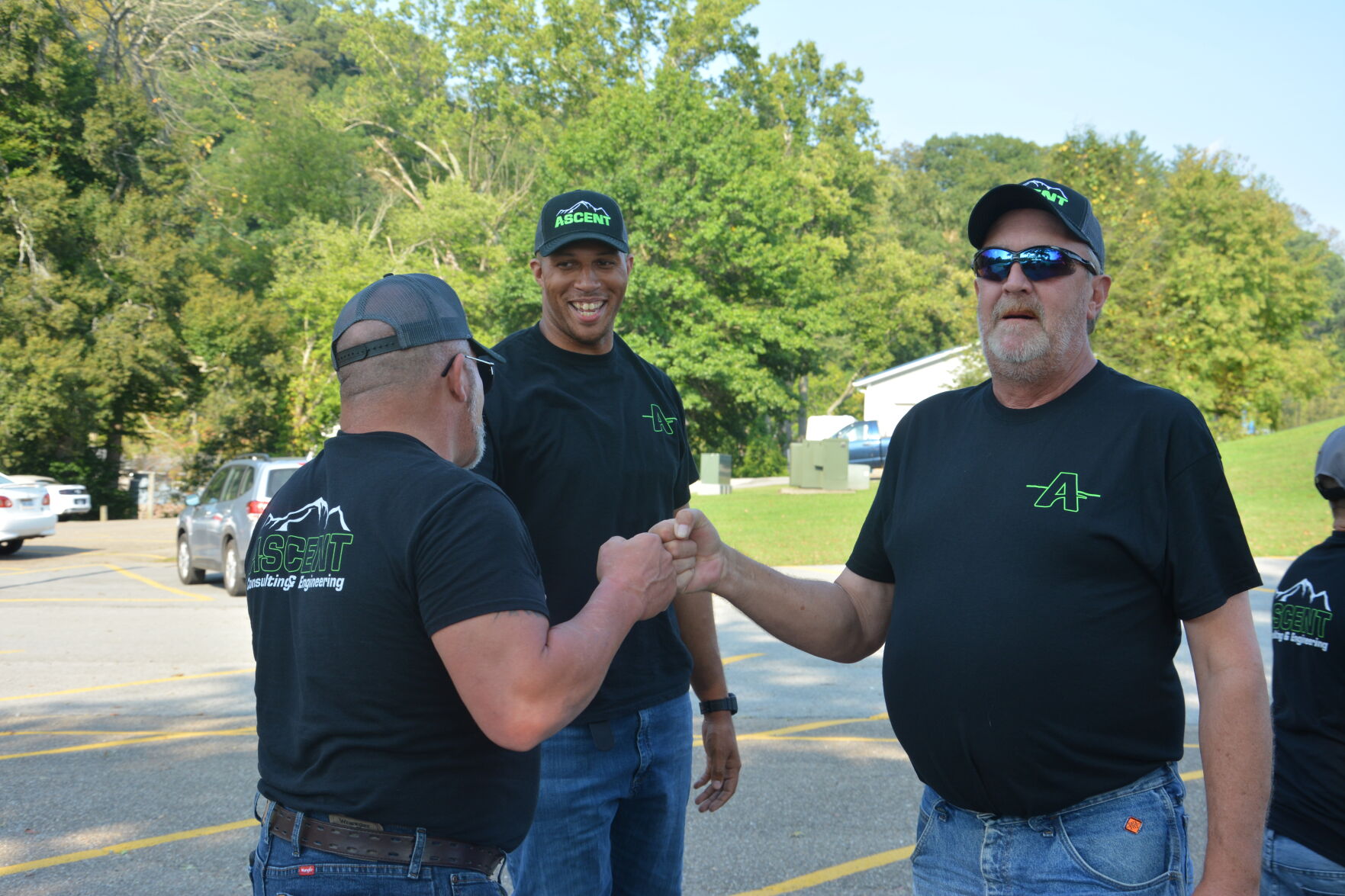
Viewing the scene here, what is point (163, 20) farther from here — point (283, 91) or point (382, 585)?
Result: point (382, 585)

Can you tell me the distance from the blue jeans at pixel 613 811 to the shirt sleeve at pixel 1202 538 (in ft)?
4.90

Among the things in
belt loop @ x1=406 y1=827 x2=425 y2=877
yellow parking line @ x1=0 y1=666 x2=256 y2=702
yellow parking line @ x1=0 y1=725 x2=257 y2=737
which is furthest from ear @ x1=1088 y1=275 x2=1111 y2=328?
yellow parking line @ x1=0 y1=666 x2=256 y2=702

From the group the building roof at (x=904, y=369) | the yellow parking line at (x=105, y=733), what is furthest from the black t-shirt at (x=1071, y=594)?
the building roof at (x=904, y=369)

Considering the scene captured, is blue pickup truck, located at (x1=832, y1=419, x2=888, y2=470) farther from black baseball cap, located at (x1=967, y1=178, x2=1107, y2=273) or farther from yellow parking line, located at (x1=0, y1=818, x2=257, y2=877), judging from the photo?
black baseball cap, located at (x1=967, y1=178, x2=1107, y2=273)

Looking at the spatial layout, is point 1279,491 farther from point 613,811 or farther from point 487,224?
point 487,224

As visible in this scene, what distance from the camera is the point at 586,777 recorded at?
3.00 m

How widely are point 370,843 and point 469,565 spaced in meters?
0.58

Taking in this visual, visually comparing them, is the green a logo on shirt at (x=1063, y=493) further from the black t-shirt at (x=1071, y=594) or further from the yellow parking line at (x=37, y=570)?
the yellow parking line at (x=37, y=570)

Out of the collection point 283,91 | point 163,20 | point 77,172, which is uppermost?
point 283,91

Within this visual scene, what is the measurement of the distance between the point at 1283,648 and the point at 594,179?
3848cm

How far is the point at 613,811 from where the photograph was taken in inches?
122

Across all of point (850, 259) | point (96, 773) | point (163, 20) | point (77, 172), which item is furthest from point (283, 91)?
point (96, 773)

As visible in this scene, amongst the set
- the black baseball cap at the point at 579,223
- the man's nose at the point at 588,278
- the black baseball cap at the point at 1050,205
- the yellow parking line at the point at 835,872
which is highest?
the black baseball cap at the point at 579,223

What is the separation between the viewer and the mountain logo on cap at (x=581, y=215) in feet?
11.2
